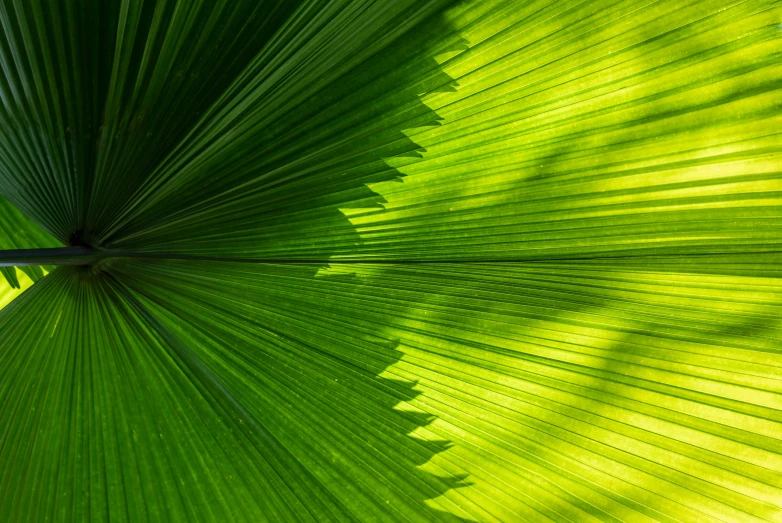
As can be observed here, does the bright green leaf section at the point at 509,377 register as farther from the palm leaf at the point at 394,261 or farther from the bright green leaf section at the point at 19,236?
the bright green leaf section at the point at 19,236

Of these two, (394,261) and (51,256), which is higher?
(394,261)

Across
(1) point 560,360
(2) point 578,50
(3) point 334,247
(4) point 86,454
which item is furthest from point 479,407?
(4) point 86,454

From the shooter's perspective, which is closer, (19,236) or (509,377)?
(509,377)

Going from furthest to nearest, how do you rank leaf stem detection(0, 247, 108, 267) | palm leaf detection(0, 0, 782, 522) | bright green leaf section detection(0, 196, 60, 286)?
bright green leaf section detection(0, 196, 60, 286) < leaf stem detection(0, 247, 108, 267) < palm leaf detection(0, 0, 782, 522)

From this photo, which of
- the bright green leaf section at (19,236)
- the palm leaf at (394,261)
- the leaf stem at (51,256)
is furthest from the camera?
the bright green leaf section at (19,236)

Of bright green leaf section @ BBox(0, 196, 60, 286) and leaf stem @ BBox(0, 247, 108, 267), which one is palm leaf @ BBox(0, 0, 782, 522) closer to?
leaf stem @ BBox(0, 247, 108, 267)

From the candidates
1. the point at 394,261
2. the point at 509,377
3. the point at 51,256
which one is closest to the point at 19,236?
the point at 51,256

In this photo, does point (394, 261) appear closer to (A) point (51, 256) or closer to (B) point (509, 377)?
(B) point (509, 377)

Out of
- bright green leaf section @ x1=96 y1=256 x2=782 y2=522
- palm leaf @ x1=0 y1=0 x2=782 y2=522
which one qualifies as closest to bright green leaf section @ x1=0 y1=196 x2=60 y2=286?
palm leaf @ x1=0 y1=0 x2=782 y2=522

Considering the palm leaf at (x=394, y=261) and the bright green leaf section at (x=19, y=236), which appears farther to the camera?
the bright green leaf section at (x=19, y=236)

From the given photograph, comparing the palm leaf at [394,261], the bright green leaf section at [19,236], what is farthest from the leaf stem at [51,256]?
the bright green leaf section at [19,236]
